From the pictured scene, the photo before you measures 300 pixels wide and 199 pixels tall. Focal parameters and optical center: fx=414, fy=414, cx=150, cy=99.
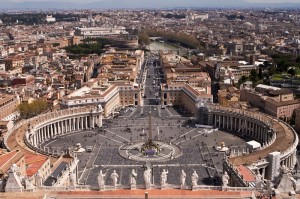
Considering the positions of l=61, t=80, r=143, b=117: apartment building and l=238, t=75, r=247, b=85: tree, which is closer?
l=61, t=80, r=143, b=117: apartment building

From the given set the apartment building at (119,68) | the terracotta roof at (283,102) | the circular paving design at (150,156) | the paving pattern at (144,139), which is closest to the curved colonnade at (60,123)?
the paving pattern at (144,139)

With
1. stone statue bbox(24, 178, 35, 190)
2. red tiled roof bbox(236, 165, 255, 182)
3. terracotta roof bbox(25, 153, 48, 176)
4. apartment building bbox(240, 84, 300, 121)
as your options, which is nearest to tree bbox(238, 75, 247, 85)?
apartment building bbox(240, 84, 300, 121)

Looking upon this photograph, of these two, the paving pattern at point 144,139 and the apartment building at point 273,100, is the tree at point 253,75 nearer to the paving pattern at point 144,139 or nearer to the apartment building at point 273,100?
the apartment building at point 273,100

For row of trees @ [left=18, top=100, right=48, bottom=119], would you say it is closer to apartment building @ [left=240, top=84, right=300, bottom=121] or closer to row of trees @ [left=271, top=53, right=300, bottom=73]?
apartment building @ [left=240, top=84, right=300, bottom=121]

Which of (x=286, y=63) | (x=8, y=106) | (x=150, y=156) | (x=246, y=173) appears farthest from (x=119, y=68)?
(x=246, y=173)

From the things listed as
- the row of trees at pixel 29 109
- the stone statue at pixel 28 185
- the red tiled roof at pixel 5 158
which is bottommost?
the row of trees at pixel 29 109

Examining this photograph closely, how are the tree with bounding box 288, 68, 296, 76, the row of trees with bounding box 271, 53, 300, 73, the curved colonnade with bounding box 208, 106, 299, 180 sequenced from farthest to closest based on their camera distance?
the row of trees with bounding box 271, 53, 300, 73 → the tree with bounding box 288, 68, 296, 76 → the curved colonnade with bounding box 208, 106, 299, 180

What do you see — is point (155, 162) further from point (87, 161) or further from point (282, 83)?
point (282, 83)

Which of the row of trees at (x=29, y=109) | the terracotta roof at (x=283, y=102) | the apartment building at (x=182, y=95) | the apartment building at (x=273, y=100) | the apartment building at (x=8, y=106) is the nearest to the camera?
the terracotta roof at (x=283, y=102)
